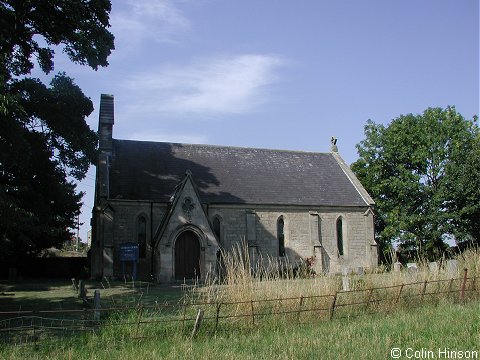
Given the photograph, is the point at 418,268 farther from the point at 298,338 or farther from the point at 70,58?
the point at 70,58

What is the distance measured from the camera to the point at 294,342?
8.92 metres

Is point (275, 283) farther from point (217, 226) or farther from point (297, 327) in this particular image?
point (217, 226)

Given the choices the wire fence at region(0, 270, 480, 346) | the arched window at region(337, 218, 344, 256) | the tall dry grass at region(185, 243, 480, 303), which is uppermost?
the arched window at region(337, 218, 344, 256)

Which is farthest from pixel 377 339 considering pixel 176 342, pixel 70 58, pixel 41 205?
pixel 41 205

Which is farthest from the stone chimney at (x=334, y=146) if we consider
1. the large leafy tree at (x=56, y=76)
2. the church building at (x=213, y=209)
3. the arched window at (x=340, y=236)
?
the large leafy tree at (x=56, y=76)

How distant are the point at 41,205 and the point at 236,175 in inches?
526

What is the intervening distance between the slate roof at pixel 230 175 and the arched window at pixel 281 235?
1382 millimetres

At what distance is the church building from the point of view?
28672mm

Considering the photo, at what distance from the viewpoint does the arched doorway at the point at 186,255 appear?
95.2ft

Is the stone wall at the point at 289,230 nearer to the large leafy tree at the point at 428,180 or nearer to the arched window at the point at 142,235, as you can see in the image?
the arched window at the point at 142,235

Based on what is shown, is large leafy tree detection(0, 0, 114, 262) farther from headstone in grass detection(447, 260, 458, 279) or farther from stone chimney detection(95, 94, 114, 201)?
headstone in grass detection(447, 260, 458, 279)

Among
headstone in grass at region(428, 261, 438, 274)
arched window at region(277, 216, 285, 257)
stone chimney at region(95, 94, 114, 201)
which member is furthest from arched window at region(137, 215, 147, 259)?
headstone in grass at region(428, 261, 438, 274)

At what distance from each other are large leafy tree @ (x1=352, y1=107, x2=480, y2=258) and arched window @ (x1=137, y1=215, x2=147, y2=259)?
17.8 metres

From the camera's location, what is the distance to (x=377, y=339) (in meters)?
9.00
